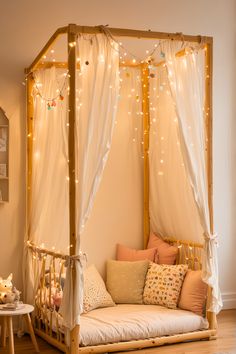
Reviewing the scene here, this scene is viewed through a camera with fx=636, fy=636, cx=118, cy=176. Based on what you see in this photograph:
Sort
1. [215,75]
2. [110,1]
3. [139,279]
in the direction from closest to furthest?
[139,279] < [110,1] < [215,75]

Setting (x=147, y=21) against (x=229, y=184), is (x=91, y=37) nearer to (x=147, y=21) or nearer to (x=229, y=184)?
(x=147, y=21)

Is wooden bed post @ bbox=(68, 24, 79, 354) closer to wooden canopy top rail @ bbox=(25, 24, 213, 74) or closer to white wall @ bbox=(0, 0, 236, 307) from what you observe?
wooden canopy top rail @ bbox=(25, 24, 213, 74)

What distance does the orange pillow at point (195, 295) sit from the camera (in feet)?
16.5

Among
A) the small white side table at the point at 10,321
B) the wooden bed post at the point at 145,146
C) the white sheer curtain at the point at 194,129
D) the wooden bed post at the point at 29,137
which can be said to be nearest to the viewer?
the small white side table at the point at 10,321

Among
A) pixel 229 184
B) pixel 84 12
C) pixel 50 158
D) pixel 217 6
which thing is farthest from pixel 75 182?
pixel 217 6

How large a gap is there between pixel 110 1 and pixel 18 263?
2.48 meters

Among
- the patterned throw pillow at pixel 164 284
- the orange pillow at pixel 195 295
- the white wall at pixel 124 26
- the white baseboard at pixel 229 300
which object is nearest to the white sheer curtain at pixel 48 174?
the white wall at pixel 124 26

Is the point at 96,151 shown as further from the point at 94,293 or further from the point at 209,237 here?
the point at 94,293

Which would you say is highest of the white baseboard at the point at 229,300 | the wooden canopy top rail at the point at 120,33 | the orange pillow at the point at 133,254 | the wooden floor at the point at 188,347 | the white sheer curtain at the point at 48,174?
the wooden canopy top rail at the point at 120,33

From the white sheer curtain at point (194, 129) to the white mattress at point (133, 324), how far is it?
247 mm

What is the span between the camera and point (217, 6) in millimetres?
6254

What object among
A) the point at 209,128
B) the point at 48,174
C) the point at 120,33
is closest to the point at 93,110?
the point at 120,33

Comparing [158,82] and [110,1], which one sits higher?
[110,1]

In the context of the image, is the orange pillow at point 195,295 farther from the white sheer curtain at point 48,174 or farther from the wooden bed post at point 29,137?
the wooden bed post at point 29,137
